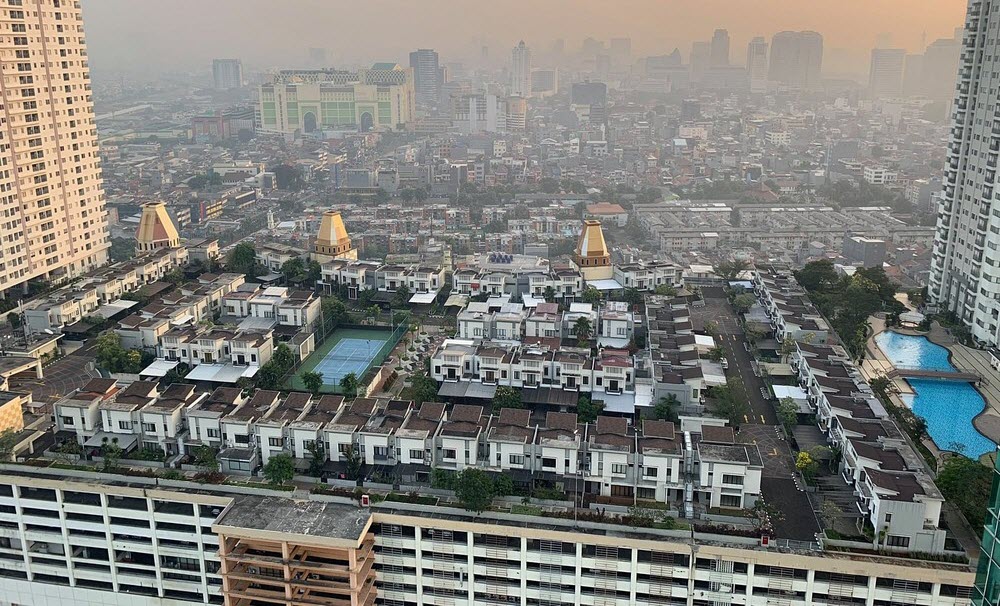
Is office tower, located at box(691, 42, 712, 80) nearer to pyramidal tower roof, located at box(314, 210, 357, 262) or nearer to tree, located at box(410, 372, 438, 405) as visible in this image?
pyramidal tower roof, located at box(314, 210, 357, 262)

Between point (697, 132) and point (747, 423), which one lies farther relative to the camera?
point (697, 132)

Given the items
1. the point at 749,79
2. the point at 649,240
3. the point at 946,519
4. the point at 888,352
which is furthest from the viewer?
the point at 749,79

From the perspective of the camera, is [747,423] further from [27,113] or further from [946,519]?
[27,113]

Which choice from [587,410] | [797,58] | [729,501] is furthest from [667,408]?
[797,58]

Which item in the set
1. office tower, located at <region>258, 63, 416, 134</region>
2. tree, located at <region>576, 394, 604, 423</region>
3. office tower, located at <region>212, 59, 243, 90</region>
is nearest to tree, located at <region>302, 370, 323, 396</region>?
tree, located at <region>576, 394, 604, 423</region>

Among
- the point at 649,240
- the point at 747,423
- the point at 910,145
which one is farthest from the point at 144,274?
the point at 910,145
